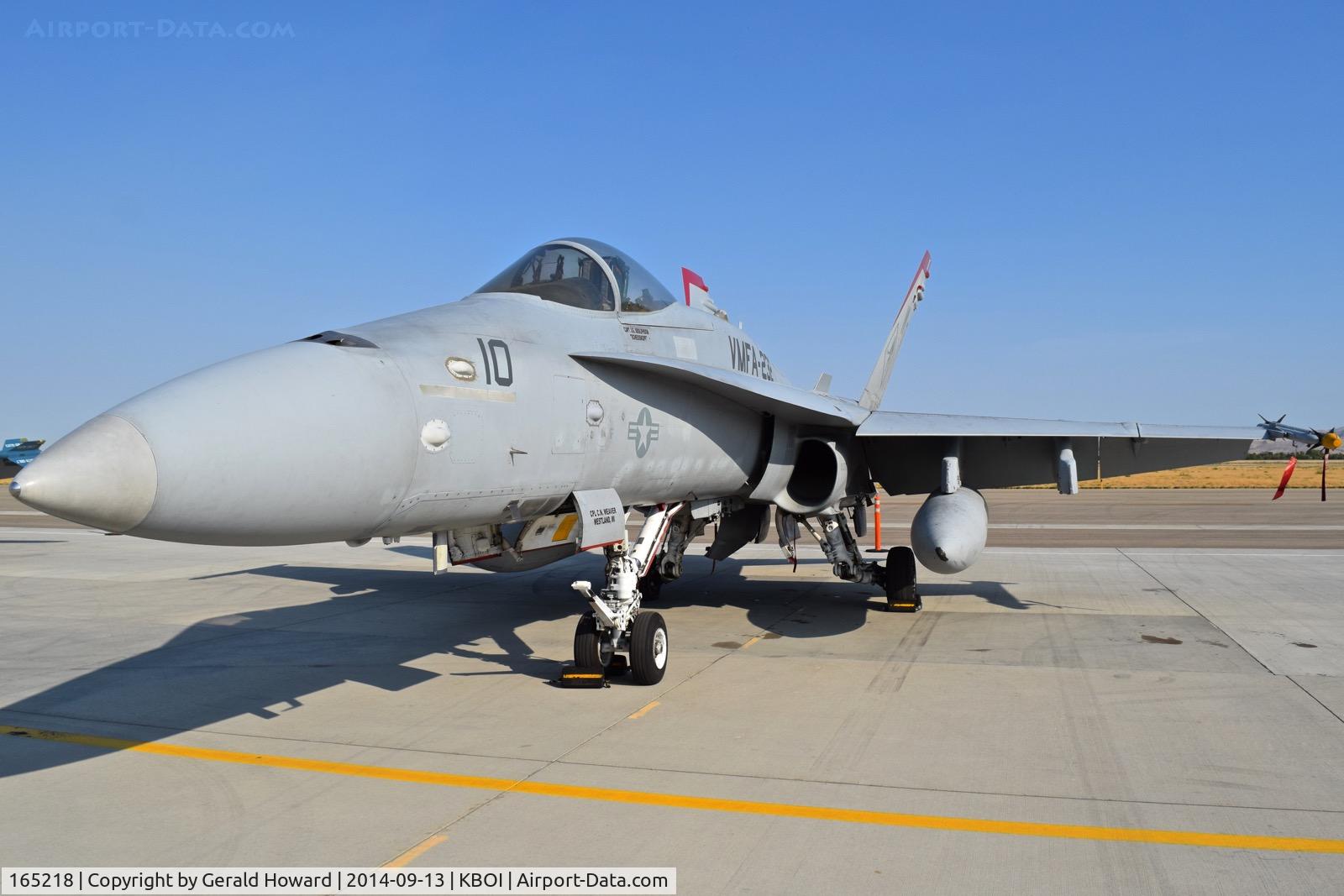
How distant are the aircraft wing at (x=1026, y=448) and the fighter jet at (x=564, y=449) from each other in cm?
3

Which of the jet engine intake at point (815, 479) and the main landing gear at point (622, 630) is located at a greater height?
the jet engine intake at point (815, 479)

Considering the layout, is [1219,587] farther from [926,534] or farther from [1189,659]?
[926,534]

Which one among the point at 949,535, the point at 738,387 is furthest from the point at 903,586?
the point at 738,387

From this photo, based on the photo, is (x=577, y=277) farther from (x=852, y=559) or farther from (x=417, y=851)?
(x=852, y=559)

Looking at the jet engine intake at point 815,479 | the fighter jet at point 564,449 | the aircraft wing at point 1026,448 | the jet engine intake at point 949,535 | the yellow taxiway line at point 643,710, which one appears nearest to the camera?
the fighter jet at point 564,449

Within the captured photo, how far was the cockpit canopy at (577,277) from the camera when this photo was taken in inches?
258

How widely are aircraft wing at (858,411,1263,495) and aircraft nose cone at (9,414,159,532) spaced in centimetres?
757

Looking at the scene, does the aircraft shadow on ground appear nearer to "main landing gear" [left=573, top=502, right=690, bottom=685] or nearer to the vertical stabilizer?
"main landing gear" [left=573, top=502, right=690, bottom=685]

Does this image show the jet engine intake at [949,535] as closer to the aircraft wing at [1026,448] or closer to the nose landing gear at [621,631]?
the aircraft wing at [1026,448]

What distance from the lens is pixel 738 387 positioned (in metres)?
7.21

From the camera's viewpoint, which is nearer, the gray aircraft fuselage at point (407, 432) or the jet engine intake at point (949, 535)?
the gray aircraft fuselage at point (407, 432)

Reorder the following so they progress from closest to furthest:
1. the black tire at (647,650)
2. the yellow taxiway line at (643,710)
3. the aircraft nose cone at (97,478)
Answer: the aircraft nose cone at (97,478) < the yellow taxiway line at (643,710) < the black tire at (647,650)

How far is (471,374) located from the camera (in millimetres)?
5098

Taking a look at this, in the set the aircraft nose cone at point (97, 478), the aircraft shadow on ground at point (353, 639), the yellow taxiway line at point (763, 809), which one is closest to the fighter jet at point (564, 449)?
the aircraft nose cone at point (97, 478)
